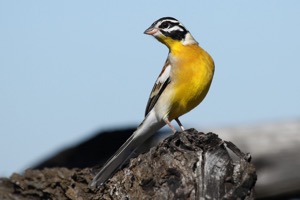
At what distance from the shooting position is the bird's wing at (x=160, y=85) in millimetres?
7738

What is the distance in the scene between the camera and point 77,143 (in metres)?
8.02

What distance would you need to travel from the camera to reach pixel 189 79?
24.3 ft

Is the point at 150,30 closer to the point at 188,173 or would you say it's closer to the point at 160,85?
the point at 160,85

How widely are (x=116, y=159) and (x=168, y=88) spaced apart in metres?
1.44

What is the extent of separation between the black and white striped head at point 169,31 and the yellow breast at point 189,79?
0.21 metres

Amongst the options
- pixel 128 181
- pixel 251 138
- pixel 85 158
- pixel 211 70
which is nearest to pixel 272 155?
pixel 251 138

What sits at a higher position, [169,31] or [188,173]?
[169,31]

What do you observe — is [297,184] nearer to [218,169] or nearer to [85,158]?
[85,158]

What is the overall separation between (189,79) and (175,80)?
0.18 metres

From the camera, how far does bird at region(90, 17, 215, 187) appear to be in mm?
7352

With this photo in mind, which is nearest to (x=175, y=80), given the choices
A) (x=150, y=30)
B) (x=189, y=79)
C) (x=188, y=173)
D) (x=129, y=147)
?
(x=189, y=79)

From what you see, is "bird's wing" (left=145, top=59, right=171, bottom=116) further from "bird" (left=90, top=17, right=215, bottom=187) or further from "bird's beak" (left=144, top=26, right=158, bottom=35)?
"bird's beak" (left=144, top=26, right=158, bottom=35)

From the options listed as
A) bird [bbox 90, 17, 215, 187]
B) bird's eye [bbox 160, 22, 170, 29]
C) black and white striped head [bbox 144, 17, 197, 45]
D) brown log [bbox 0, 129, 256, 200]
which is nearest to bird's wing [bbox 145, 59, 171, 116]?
bird [bbox 90, 17, 215, 187]

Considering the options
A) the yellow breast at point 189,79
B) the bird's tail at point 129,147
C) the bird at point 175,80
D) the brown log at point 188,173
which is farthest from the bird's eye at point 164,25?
the brown log at point 188,173
